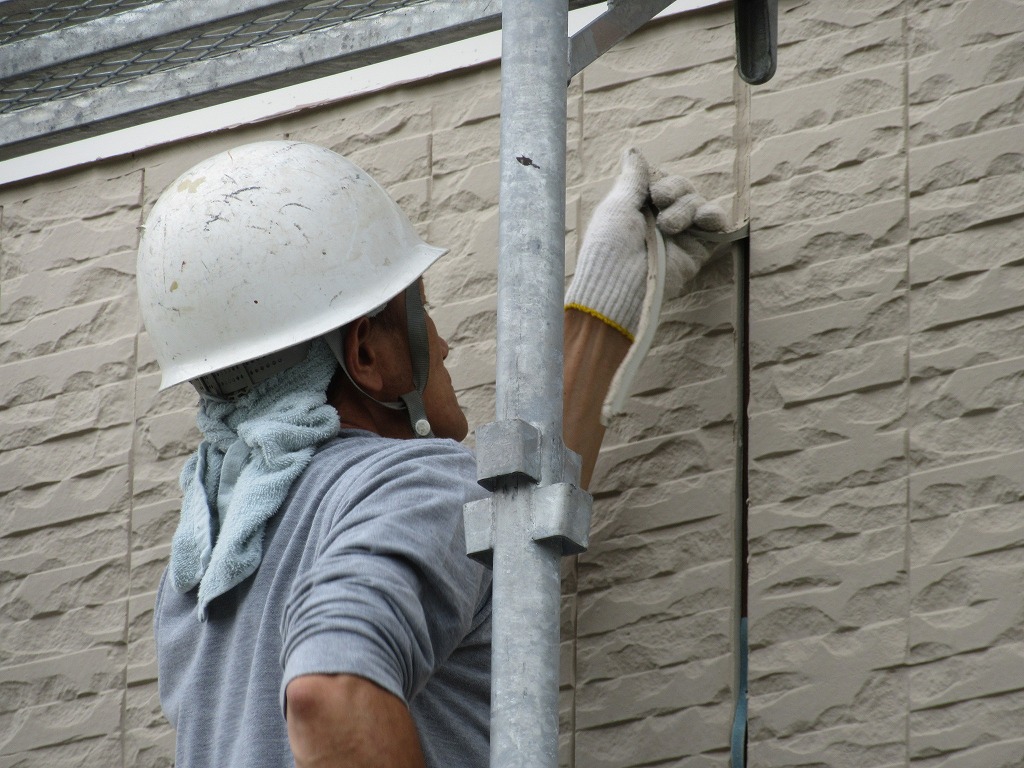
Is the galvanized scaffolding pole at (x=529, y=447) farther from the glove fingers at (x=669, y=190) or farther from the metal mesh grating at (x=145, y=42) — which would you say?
the glove fingers at (x=669, y=190)

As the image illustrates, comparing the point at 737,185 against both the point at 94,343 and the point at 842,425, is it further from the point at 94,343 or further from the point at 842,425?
the point at 94,343

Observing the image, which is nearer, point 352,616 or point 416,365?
point 352,616

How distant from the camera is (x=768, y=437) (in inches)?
173

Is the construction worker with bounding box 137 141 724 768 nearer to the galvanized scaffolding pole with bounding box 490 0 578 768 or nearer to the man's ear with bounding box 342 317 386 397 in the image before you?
the man's ear with bounding box 342 317 386 397

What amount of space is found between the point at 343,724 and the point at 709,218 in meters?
1.77

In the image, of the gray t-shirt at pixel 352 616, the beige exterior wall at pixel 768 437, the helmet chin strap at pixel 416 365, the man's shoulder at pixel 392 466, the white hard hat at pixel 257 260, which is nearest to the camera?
the gray t-shirt at pixel 352 616

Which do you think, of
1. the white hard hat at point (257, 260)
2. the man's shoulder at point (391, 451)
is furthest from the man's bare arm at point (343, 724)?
the white hard hat at point (257, 260)

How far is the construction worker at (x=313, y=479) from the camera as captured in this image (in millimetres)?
3211

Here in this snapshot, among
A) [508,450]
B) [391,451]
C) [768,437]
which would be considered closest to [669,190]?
[768,437]

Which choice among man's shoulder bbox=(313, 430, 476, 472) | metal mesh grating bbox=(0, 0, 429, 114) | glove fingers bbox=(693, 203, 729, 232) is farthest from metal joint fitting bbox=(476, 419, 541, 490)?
glove fingers bbox=(693, 203, 729, 232)

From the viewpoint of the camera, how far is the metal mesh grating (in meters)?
4.11

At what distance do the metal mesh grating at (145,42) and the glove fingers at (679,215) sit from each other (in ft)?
2.49

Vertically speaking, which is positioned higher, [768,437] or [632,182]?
[632,182]

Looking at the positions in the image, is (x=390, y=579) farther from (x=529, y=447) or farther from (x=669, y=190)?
(x=669, y=190)
